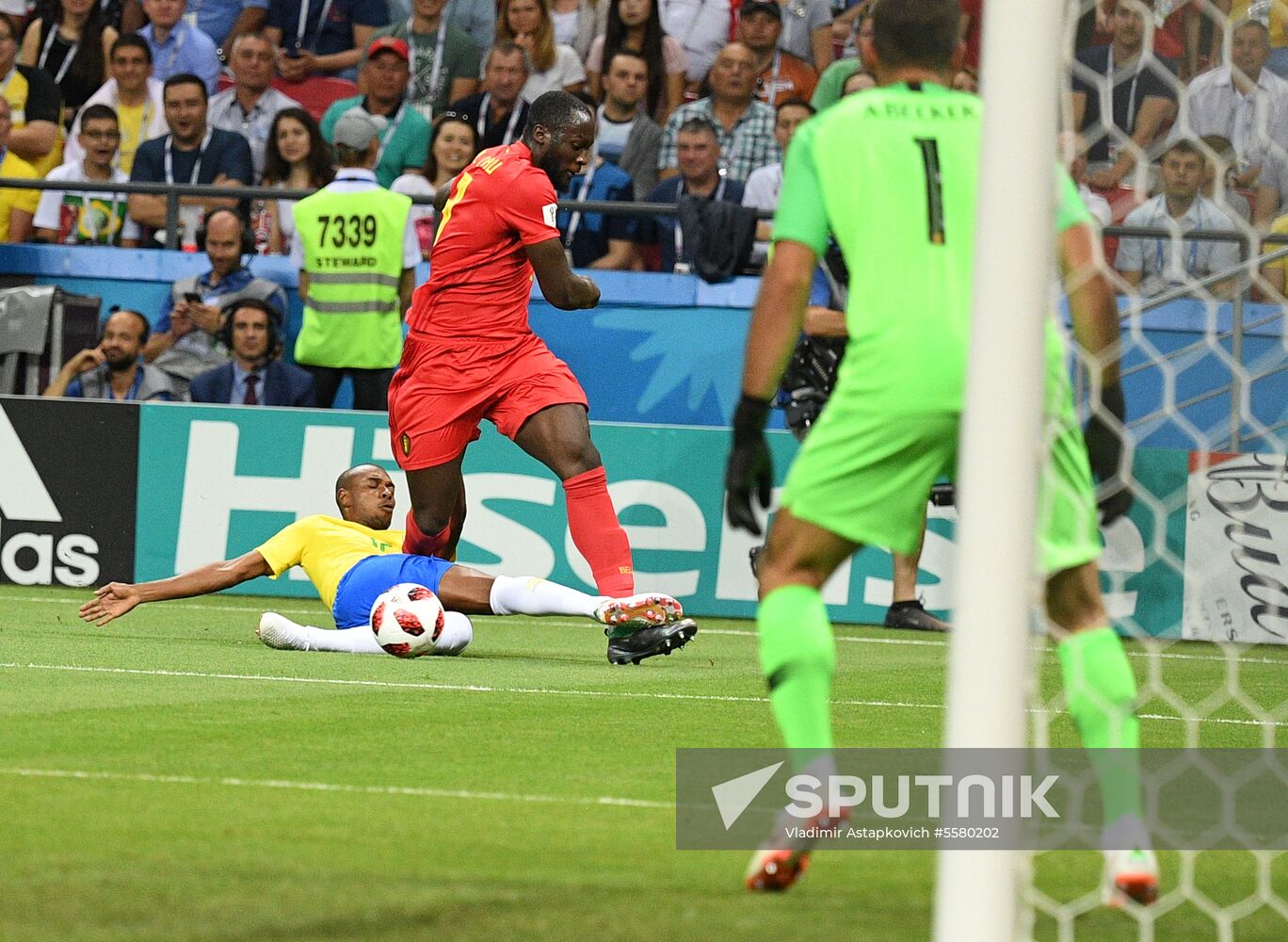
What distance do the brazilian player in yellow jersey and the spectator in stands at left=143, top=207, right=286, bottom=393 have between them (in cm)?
400

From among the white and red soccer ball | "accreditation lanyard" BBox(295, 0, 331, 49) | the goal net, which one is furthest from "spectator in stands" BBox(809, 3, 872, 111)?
the white and red soccer ball

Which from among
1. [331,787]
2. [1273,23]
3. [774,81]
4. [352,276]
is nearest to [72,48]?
[352,276]

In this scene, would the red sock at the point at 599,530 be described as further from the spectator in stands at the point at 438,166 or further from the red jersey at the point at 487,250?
the spectator in stands at the point at 438,166

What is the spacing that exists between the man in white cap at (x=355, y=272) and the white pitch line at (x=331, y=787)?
7426 mm

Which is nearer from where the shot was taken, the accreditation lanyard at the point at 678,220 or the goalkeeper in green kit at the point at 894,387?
the goalkeeper in green kit at the point at 894,387

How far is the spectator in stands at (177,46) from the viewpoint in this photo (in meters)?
15.3

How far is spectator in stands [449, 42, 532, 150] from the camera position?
45.3 feet

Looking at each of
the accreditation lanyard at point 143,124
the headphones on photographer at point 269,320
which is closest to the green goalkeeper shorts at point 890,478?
the headphones on photographer at point 269,320

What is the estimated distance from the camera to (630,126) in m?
14.0

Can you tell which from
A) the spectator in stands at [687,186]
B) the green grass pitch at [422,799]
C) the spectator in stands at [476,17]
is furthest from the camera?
the spectator in stands at [476,17]

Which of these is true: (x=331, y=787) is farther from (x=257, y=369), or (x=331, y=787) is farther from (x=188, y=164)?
(x=188, y=164)

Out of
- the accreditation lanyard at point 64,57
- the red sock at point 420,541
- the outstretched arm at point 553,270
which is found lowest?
the red sock at point 420,541

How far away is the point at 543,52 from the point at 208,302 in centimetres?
291

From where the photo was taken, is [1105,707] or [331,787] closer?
[1105,707]
